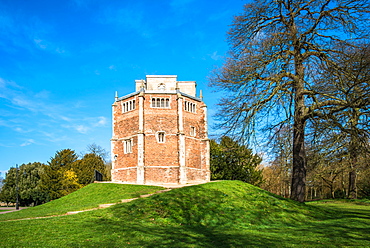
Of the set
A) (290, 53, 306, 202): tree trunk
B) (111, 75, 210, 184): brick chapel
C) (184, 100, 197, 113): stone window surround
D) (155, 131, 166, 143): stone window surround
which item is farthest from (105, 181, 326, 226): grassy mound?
(184, 100, 197, 113): stone window surround

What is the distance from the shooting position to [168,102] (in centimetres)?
3198

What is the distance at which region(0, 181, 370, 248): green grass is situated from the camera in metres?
8.66

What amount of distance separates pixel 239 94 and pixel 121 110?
68.8 ft

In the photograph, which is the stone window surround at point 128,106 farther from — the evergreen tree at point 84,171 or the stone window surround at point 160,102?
the evergreen tree at point 84,171

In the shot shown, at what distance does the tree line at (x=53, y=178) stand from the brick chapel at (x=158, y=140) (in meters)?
7.25

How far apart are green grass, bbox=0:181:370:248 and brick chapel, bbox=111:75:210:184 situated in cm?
1271

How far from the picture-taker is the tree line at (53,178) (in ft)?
141

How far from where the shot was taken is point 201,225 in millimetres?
12555

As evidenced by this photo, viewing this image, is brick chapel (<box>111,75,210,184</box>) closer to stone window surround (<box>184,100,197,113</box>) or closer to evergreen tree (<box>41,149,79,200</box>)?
stone window surround (<box>184,100,197,113</box>)

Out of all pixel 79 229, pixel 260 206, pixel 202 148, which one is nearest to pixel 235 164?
pixel 202 148

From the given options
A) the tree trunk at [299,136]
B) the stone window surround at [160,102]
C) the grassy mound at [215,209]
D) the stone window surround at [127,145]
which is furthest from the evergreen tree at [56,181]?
the tree trunk at [299,136]

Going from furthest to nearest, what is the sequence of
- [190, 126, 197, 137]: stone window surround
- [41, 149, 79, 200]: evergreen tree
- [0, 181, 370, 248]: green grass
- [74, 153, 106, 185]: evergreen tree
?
1. [74, 153, 106, 185]: evergreen tree
2. [41, 149, 79, 200]: evergreen tree
3. [190, 126, 197, 137]: stone window surround
4. [0, 181, 370, 248]: green grass

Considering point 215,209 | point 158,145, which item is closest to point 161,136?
point 158,145

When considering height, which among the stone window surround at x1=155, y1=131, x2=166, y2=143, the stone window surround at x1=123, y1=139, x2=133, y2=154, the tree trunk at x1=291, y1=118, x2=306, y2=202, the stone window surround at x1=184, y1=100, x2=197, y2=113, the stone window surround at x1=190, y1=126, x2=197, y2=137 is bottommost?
the tree trunk at x1=291, y1=118, x2=306, y2=202
